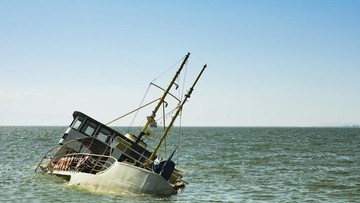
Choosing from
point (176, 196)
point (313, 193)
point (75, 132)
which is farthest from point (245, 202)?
point (75, 132)

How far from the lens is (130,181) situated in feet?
73.2

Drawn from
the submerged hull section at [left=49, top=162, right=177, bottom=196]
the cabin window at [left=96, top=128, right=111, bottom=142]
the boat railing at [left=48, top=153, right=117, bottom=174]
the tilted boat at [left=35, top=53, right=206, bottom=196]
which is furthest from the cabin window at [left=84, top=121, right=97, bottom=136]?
the submerged hull section at [left=49, top=162, right=177, bottom=196]

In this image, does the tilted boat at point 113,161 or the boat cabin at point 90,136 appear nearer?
the tilted boat at point 113,161

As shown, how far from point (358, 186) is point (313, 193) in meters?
4.95

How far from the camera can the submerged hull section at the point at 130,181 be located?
874 inches

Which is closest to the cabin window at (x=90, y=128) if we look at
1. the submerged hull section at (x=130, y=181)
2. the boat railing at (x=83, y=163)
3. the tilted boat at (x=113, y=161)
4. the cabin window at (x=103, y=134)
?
the tilted boat at (x=113, y=161)

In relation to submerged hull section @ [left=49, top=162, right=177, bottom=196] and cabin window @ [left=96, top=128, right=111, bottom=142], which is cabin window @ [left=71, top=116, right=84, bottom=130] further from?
submerged hull section @ [left=49, top=162, right=177, bottom=196]

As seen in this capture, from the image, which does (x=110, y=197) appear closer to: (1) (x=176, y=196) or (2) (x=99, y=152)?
(1) (x=176, y=196)

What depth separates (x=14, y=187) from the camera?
26.7m

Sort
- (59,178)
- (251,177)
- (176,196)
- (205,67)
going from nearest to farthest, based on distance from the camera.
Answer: (176,196), (205,67), (59,178), (251,177)

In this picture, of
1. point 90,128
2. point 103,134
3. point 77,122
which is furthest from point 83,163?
point 77,122

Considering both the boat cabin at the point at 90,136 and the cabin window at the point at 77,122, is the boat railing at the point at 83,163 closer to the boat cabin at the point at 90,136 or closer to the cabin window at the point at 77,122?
the boat cabin at the point at 90,136

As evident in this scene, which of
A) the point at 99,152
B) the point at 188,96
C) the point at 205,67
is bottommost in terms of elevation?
the point at 99,152

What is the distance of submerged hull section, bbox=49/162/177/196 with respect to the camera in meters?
22.2
